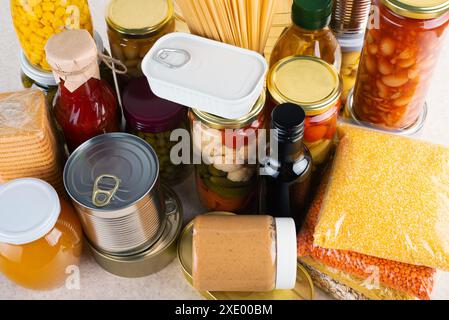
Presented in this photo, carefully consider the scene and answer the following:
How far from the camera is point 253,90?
682 mm

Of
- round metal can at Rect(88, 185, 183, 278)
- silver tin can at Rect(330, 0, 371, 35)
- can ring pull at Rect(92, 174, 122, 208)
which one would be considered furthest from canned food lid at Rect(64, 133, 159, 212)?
silver tin can at Rect(330, 0, 371, 35)

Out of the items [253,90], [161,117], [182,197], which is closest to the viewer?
[253,90]

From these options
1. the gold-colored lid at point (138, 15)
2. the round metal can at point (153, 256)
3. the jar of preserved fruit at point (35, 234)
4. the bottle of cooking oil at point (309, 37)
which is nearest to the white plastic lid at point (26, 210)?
the jar of preserved fruit at point (35, 234)

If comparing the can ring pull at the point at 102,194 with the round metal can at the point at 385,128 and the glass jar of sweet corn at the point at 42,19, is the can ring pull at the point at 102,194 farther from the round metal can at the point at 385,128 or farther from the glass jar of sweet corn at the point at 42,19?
the round metal can at the point at 385,128

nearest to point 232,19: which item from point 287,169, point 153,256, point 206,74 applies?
point 206,74

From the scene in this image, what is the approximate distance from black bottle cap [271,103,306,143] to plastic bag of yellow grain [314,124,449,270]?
12 centimetres

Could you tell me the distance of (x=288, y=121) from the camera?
2.14 feet

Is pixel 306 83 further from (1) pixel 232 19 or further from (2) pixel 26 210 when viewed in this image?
(2) pixel 26 210

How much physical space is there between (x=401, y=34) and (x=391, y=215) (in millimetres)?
211

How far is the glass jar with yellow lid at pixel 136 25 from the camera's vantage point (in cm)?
79

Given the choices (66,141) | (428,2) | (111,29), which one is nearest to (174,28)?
(111,29)

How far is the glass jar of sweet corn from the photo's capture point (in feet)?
2.46
